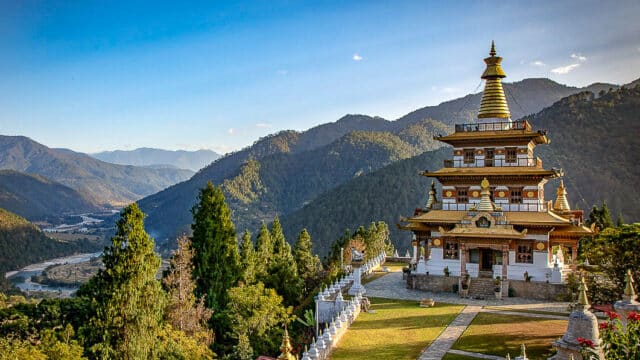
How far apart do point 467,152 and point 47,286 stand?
311 feet

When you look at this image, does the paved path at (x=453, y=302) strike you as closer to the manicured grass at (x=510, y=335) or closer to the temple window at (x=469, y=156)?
the manicured grass at (x=510, y=335)

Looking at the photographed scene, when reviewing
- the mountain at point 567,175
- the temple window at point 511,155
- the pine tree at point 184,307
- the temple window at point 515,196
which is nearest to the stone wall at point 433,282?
the temple window at point 515,196

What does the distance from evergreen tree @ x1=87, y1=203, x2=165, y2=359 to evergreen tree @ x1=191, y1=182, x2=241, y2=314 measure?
8.92 metres

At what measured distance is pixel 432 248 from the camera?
1191 inches

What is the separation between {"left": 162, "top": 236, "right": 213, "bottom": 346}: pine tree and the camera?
2286 cm

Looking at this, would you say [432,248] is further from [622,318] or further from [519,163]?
[622,318]

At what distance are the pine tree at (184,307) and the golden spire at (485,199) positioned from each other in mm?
15986

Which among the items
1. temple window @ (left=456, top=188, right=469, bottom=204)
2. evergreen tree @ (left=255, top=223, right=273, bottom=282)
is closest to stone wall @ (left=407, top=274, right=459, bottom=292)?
temple window @ (left=456, top=188, right=469, bottom=204)

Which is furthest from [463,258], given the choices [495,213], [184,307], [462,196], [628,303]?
[628,303]

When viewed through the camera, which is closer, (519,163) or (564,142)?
(519,163)

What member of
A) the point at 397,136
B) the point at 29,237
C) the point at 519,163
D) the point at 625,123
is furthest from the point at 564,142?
the point at 29,237

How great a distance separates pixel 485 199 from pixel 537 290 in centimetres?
559

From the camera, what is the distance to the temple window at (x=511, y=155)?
3002 cm

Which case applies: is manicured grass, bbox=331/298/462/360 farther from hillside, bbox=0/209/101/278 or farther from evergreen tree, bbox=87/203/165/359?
hillside, bbox=0/209/101/278
